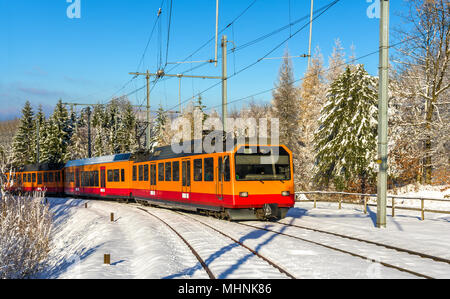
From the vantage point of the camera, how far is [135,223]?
53.1 feet

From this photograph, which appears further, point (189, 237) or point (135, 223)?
point (135, 223)

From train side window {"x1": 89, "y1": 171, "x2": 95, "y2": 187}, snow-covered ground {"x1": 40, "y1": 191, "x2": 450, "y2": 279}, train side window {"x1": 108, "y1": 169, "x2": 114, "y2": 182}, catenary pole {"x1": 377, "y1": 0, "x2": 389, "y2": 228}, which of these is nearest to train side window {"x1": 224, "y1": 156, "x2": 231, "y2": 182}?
snow-covered ground {"x1": 40, "y1": 191, "x2": 450, "y2": 279}

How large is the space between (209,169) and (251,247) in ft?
19.8

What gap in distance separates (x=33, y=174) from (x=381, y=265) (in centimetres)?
3867

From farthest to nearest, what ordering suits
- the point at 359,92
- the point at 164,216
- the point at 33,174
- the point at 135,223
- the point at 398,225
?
the point at 33,174
the point at 359,92
the point at 164,216
the point at 135,223
the point at 398,225

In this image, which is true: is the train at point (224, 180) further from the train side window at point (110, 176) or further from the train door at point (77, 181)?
the train door at point (77, 181)

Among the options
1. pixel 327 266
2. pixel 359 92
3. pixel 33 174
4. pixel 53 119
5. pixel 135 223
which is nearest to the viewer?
pixel 327 266

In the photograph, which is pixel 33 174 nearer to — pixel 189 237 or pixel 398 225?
pixel 189 237

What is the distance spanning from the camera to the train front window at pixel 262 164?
47.8 feet

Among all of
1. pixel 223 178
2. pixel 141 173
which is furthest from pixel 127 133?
pixel 223 178

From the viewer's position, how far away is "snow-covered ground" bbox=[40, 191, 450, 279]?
25.7ft

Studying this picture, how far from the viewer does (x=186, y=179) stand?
1783 centimetres

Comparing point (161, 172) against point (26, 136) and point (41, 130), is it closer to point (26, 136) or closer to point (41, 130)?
point (41, 130)

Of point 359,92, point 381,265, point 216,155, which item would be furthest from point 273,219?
point 359,92
